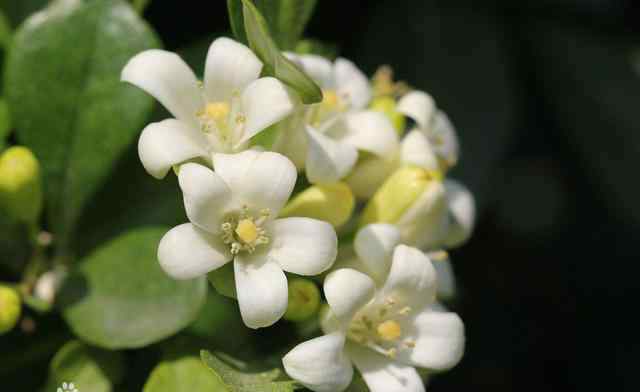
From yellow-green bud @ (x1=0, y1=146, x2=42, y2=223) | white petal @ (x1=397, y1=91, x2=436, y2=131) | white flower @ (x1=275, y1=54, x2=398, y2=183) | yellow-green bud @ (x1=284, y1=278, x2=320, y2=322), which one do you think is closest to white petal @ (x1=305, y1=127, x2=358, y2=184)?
white flower @ (x1=275, y1=54, x2=398, y2=183)

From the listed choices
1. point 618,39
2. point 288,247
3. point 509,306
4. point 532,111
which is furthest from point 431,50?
point 288,247

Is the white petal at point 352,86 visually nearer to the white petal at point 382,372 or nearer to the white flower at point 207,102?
the white flower at point 207,102

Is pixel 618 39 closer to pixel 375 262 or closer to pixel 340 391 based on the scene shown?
pixel 375 262

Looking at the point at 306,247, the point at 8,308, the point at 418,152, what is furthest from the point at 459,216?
the point at 8,308

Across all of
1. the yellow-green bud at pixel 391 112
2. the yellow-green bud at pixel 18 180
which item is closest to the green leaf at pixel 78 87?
the yellow-green bud at pixel 18 180

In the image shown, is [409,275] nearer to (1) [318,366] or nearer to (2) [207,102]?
(1) [318,366]

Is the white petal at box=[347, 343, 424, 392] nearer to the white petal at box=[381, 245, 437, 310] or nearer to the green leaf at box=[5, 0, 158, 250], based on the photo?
the white petal at box=[381, 245, 437, 310]
